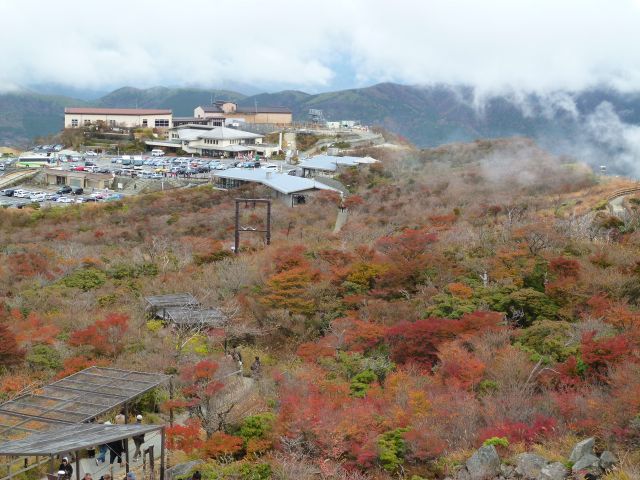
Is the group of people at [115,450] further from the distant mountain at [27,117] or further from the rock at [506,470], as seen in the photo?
the distant mountain at [27,117]

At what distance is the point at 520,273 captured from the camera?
22531mm

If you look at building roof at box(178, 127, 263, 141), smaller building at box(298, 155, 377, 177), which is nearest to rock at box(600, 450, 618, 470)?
smaller building at box(298, 155, 377, 177)

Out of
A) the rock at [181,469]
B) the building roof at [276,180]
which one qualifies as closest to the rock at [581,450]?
the rock at [181,469]

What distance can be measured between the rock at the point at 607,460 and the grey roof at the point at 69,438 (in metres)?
7.21

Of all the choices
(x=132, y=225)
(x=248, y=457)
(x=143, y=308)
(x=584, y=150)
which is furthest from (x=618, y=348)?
(x=584, y=150)

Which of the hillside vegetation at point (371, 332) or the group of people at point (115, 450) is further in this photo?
the hillside vegetation at point (371, 332)

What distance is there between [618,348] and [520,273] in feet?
25.2

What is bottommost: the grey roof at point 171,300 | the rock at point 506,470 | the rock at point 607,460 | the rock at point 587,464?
the grey roof at point 171,300

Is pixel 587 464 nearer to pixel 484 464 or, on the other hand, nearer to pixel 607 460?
pixel 607 460

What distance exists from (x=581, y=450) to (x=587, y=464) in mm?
275

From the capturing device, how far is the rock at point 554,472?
11.4 meters

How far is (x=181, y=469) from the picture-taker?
1268cm

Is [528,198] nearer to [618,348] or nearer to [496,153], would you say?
[496,153]

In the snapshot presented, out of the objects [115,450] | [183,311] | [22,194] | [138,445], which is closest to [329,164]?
[22,194]
